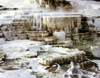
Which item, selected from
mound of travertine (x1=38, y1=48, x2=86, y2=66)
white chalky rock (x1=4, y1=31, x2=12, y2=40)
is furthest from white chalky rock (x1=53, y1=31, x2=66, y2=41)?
white chalky rock (x1=4, y1=31, x2=12, y2=40)

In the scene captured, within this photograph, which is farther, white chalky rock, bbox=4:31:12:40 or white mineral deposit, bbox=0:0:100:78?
white chalky rock, bbox=4:31:12:40

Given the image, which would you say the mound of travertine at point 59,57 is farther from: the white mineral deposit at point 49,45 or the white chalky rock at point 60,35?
the white chalky rock at point 60,35

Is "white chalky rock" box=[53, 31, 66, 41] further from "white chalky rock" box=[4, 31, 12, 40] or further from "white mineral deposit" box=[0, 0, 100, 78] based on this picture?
"white chalky rock" box=[4, 31, 12, 40]

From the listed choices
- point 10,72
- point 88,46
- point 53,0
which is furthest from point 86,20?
point 10,72

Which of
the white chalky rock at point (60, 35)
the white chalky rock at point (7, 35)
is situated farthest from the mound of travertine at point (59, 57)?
the white chalky rock at point (7, 35)

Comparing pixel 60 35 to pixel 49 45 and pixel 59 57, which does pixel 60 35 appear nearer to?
pixel 49 45

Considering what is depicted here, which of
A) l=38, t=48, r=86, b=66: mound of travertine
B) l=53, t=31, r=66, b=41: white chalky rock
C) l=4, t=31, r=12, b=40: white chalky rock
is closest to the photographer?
l=38, t=48, r=86, b=66: mound of travertine

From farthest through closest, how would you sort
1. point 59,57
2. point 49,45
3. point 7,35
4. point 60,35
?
1. point 60,35
2. point 7,35
3. point 49,45
4. point 59,57

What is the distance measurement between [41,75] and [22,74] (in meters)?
0.68

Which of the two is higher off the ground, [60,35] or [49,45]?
[60,35]

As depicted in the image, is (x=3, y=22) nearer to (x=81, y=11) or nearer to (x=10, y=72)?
(x=10, y=72)

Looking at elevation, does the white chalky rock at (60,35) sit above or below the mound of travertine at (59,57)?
above

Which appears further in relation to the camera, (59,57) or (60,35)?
(60,35)

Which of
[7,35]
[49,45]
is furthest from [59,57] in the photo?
[7,35]
